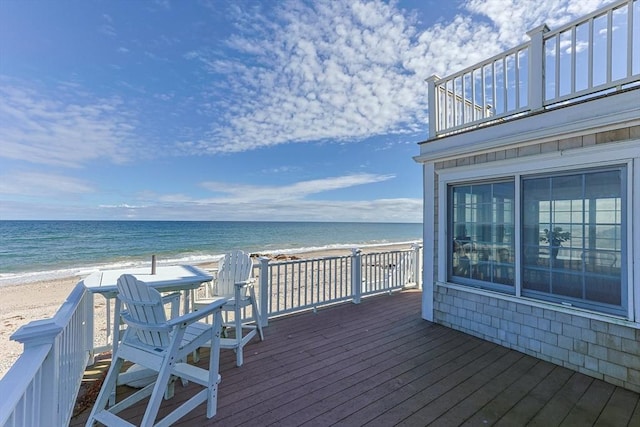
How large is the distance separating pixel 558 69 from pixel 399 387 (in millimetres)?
3450

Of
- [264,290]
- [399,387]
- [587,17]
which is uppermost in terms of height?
[587,17]

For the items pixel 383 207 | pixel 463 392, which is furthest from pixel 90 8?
pixel 383 207

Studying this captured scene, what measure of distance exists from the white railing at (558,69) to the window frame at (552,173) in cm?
55

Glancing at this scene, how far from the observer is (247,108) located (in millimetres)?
10172

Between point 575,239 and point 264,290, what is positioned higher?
point 575,239

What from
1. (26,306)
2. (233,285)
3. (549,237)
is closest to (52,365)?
(233,285)

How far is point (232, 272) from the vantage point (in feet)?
11.2

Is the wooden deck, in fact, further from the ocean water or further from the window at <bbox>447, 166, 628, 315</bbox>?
the ocean water

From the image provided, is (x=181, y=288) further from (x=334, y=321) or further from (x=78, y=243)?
(x=78, y=243)

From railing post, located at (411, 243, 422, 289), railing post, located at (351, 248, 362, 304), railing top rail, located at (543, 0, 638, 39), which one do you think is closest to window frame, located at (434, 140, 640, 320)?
railing top rail, located at (543, 0, 638, 39)

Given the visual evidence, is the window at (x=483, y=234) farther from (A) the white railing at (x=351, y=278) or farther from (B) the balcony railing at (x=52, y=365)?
(B) the balcony railing at (x=52, y=365)

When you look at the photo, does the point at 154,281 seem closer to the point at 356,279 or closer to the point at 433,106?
the point at 356,279

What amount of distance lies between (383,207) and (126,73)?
95.3ft

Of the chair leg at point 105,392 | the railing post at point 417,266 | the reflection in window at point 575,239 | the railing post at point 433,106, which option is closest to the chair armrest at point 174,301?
the chair leg at point 105,392
